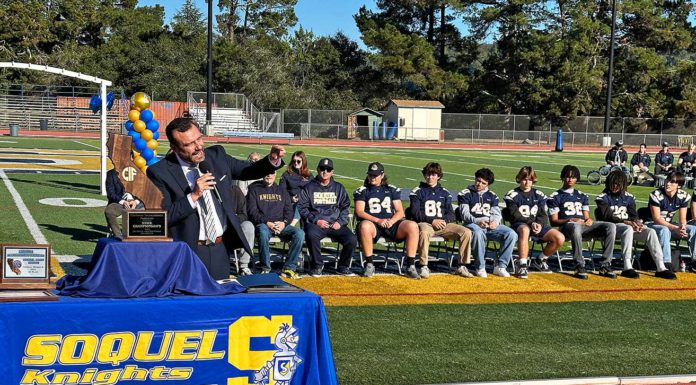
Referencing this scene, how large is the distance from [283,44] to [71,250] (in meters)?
56.0

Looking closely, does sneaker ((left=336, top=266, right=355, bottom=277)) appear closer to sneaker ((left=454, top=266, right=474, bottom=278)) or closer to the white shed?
sneaker ((left=454, top=266, right=474, bottom=278))

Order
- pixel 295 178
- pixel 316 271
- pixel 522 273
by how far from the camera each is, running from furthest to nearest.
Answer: pixel 295 178 → pixel 522 273 → pixel 316 271

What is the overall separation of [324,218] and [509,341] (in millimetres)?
3573

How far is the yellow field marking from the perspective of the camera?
→ 9125mm

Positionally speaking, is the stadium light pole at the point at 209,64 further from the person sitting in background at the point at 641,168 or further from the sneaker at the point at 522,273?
the sneaker at the point at 522,273

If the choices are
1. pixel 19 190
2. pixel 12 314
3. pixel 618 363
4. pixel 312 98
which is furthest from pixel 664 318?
pixel 312 98

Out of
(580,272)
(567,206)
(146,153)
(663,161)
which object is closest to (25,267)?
(146,153)

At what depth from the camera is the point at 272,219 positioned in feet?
34.4

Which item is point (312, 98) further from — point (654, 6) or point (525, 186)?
point (525, 186)

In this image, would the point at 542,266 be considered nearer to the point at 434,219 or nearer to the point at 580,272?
the point at 580,272

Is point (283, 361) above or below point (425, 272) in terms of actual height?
above

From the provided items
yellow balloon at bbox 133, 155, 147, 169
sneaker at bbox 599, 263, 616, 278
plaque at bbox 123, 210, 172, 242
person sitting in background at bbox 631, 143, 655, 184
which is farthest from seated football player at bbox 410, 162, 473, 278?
person sitting in background at bbox 631, 143, 655, 184

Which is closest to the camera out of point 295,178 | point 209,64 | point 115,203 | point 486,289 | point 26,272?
point 26,272

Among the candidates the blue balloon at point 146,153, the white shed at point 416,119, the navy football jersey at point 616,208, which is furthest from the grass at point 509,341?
the white shed at point 416,119
